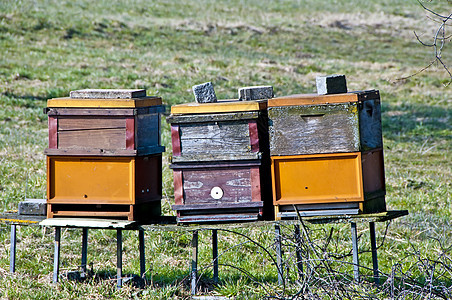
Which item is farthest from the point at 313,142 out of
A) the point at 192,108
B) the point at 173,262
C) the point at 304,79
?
the point at 304,79

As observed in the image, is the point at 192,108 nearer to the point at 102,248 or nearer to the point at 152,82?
the point at 102,248

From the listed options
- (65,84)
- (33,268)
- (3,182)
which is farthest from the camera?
(65,84)

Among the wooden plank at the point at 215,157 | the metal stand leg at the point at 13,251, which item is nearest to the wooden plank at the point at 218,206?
the wooden plank at the point at 215,157

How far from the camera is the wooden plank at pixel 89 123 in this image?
5.51m

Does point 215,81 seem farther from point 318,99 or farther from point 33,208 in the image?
point 318,99

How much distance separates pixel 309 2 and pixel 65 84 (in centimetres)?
2640

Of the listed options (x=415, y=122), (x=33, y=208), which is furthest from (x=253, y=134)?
(x=415, y=122)

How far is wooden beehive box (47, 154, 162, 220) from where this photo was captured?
5.52 metres

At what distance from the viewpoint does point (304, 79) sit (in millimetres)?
20469

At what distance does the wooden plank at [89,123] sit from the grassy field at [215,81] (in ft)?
4.89

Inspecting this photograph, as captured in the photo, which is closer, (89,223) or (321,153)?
(321,153)

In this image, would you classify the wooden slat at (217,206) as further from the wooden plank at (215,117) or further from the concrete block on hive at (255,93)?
the concrete block on hive at (255,93)

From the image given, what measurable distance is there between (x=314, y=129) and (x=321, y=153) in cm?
21

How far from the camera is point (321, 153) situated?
5281mm
